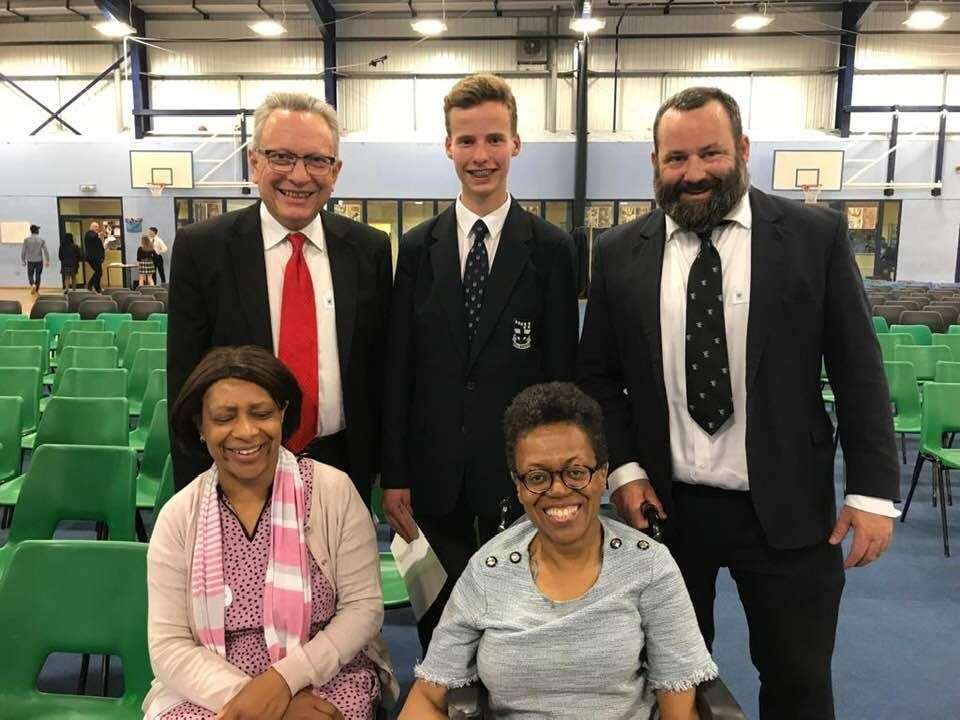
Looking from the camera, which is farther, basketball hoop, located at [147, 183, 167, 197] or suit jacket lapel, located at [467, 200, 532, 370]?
basketball hoop, located at [147, 183, 167, 197]

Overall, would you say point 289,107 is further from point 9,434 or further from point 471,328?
point 9,434

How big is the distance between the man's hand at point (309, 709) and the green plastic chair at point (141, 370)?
134 inches

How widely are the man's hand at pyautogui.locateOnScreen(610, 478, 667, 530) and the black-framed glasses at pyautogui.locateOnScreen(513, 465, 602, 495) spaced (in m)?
0.34

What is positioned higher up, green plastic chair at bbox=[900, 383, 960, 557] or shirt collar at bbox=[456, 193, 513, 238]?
shirt collar at bbox=[456, 193, 513, 238]

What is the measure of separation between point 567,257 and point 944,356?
14.6ft

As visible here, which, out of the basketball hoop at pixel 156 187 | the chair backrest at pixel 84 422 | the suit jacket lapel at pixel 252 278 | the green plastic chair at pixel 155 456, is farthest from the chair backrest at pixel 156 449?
the basketball hoop at pixel 156 187

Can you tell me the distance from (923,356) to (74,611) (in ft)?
17.5

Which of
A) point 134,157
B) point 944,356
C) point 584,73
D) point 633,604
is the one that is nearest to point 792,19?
point 584,73

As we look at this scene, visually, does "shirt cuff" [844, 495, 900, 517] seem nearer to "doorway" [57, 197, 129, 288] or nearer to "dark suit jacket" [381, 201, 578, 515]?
"dark suit jacket" [381, 201, 578, 515]

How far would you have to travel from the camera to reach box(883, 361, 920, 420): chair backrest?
14.5ft

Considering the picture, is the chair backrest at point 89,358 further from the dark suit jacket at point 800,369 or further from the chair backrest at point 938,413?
the chair backrest at point 938,413

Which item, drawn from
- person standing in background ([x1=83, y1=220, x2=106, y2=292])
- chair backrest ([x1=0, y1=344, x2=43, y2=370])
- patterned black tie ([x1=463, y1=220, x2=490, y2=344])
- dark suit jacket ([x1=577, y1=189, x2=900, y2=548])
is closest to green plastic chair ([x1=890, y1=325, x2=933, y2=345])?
dark suit jacket ([x1=577, y1=189, x2=900, y2=548])

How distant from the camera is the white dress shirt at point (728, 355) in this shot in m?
1.55

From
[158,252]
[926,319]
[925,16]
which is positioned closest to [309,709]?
[926,319]
